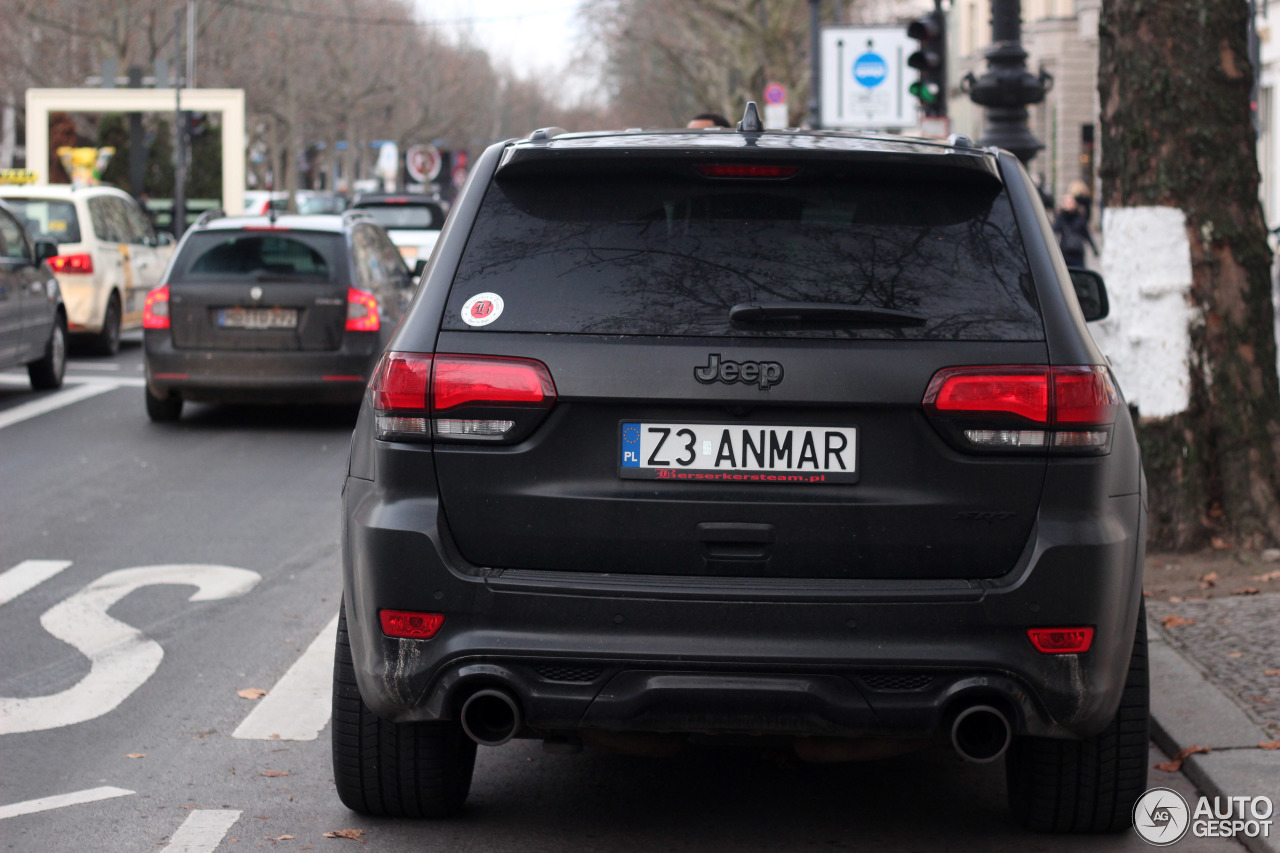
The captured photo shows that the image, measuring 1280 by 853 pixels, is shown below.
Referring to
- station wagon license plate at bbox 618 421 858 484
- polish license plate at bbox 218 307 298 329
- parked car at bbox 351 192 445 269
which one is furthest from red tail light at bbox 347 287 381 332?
parked car at bbox 351 192 445 269

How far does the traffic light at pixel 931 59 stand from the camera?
18938 millimetres

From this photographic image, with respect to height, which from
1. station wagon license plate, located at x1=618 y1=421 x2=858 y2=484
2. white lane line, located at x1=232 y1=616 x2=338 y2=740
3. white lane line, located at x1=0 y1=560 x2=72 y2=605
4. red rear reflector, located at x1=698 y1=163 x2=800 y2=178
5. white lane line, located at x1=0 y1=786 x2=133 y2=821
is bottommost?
white lane line, located at x1=0 y1=560 x2=72 y2=605

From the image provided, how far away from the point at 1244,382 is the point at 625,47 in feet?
258

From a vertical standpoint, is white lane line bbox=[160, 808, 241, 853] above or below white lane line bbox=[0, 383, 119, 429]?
below

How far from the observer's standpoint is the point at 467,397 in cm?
396

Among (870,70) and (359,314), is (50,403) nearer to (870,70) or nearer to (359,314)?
(359,314)

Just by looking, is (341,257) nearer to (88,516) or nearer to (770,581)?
(88,516)

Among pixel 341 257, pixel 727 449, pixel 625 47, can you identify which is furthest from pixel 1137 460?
pixel 625 47

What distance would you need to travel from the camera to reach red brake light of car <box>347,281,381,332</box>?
13.0 m

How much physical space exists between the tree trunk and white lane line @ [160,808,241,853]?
4.63 meters

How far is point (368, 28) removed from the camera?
89.0 metres

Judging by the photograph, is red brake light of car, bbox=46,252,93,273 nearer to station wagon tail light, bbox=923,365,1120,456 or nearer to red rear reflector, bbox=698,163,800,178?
red rear reflector, bbox=698,163,800,178

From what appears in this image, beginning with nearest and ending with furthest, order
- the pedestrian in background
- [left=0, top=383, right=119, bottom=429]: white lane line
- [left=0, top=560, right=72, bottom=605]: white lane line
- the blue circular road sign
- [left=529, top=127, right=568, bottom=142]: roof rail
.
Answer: [left=529, top=127, right=568, bottom=142]: roof rail, [left=0, top=560, right=72, bottom=605]: white lane line, [left=0, top=383, right=119, bottom=429]: white lane line, the pedestrian in background, the blue circular road sign

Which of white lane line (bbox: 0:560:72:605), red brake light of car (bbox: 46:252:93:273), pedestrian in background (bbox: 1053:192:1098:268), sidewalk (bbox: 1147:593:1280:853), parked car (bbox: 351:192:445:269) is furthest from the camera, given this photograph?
parked car (bbox: 351:192:445:269)
